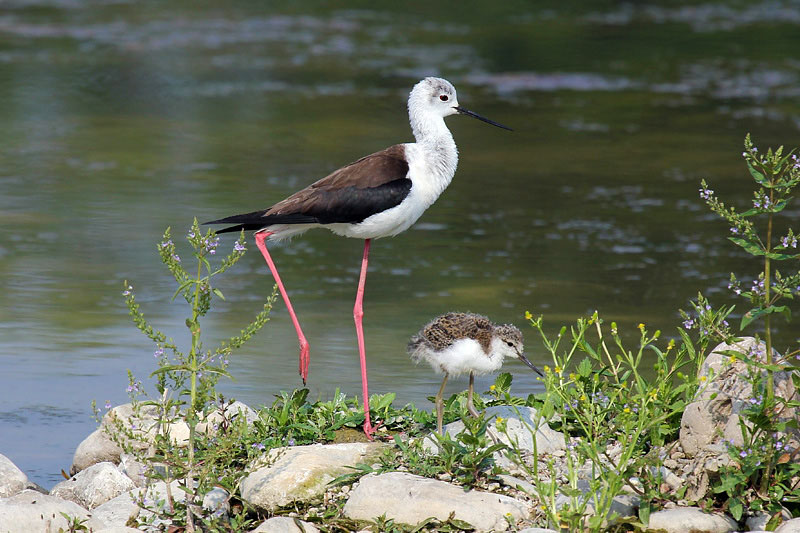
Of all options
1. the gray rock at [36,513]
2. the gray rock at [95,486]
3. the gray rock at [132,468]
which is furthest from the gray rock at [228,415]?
the gray rock at [36,513]

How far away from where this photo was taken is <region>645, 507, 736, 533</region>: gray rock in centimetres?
513

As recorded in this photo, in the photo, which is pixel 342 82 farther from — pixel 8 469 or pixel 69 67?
pixel 8 469

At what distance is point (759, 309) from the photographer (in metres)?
5.21

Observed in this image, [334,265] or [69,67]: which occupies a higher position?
[69,67]

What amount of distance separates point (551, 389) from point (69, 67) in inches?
602

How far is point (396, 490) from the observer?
5305 mm

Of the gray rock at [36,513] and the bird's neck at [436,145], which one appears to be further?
the bird's neck at [436,145]

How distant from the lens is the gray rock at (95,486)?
5848 millimetres

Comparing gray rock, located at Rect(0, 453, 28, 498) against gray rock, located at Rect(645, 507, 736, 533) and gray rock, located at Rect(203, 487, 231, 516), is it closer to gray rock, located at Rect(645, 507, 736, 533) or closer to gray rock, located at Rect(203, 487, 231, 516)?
gray rock, located at Rect(203, 487, 231, 516)

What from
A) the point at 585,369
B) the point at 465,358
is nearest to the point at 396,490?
the point at 465,358

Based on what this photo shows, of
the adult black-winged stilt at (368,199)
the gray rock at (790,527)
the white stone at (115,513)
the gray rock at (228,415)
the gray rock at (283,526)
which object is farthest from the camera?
the adult black-winged stilt at (368,199)

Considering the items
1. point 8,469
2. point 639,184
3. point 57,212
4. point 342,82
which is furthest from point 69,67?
point 8,469

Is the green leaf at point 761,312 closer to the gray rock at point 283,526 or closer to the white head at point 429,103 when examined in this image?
the gray rock at point 283,526

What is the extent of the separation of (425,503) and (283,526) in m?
0.61
